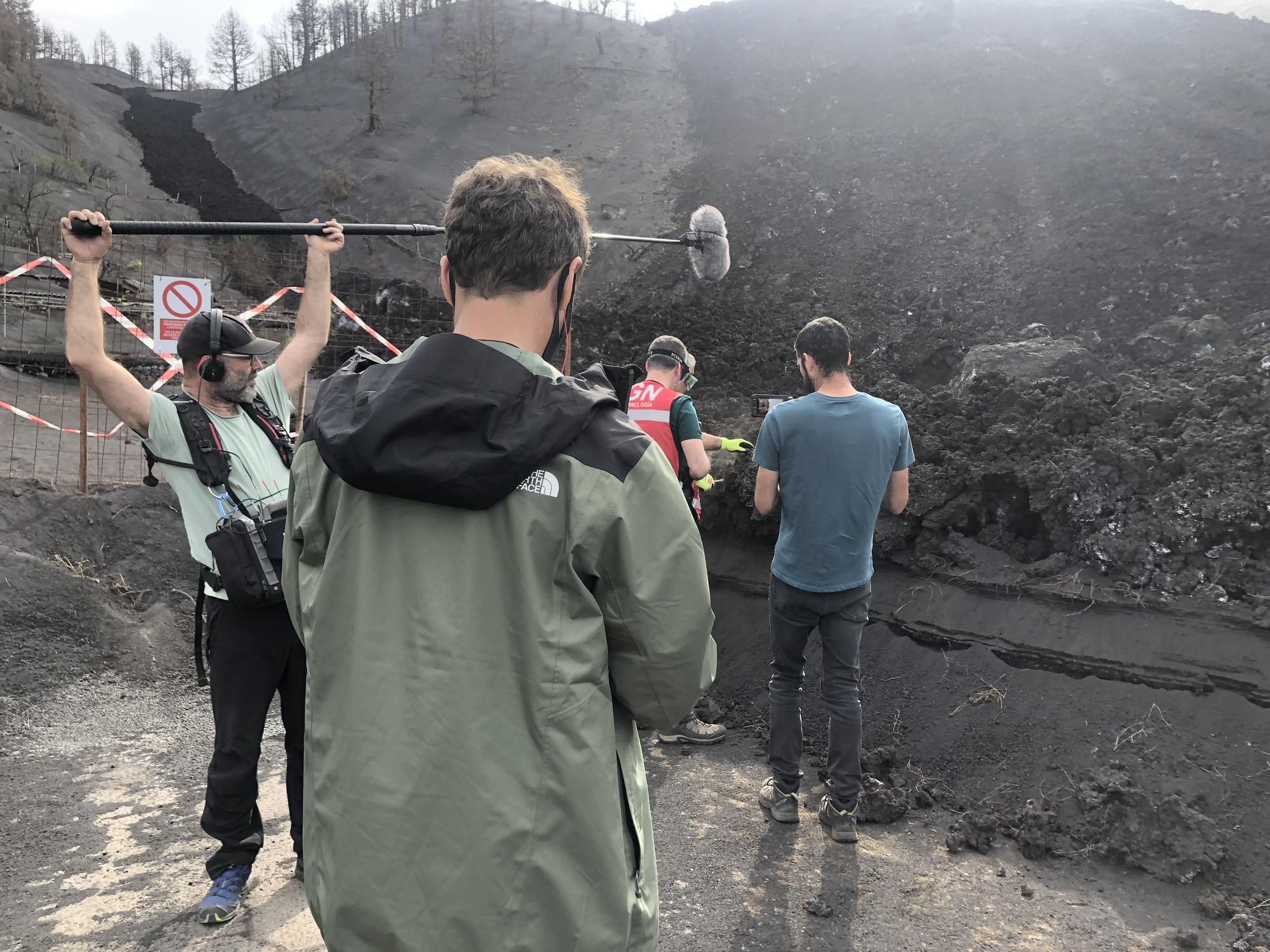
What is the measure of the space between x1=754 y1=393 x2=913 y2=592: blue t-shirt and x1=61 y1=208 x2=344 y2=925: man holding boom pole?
1987mm

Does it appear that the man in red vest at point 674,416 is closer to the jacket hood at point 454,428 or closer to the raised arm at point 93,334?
the raised arm at point 93,334

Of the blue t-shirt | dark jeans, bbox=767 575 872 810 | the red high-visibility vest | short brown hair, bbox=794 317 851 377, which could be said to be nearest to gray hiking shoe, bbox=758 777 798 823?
dark jeans, bbox=767 575 872 810

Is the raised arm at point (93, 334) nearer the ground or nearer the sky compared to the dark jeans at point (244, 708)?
nearer the sky

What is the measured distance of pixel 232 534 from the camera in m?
2.65

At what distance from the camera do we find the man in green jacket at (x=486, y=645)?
3.73 ft

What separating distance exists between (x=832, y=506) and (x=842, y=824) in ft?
4.75

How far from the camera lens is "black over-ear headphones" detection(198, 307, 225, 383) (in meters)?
2.83

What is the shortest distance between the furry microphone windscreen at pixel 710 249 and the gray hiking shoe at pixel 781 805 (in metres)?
3.67

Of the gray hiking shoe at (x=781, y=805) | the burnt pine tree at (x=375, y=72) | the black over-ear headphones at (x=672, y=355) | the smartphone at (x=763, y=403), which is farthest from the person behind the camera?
the burnt pine tree at (x=375, y=72)

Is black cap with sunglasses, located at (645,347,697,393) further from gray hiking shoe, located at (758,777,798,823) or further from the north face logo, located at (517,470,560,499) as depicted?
the north face logo, located at (517,470,560,499)

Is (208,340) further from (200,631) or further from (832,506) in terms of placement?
(832,506)

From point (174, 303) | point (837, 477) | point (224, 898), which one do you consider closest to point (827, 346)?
point (837, 477)

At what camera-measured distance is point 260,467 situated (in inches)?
116

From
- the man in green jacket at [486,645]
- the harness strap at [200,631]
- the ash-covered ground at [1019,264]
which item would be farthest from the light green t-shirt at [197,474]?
the ash-covered ground at [1019,264]
